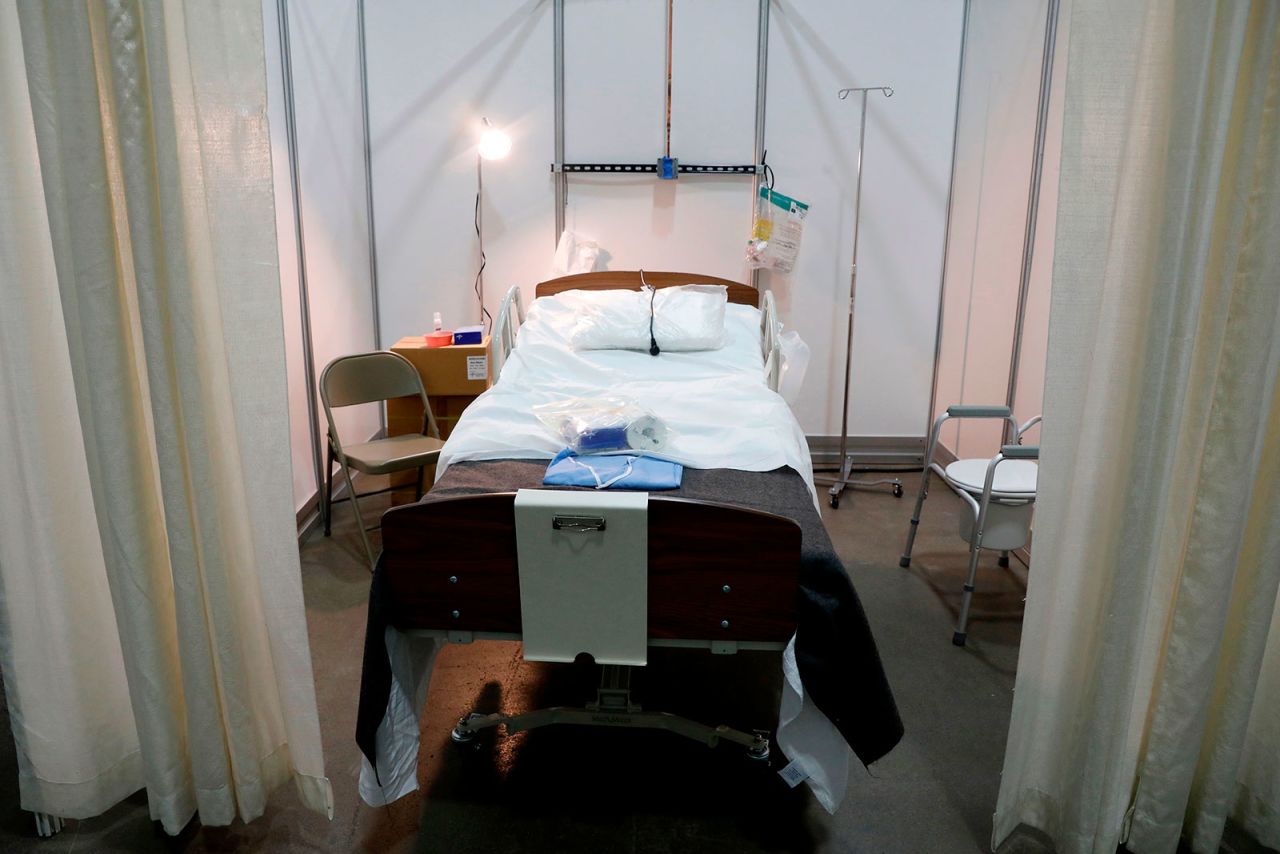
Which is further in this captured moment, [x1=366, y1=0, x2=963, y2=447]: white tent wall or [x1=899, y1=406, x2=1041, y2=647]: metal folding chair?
[x1=366, y1=0, x2=963, y2=447]: white tent wall

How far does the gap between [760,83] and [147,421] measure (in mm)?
3334

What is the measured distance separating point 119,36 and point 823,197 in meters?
3.38

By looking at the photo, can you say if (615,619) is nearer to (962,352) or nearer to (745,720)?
(745,720)

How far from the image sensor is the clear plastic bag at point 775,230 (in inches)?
167

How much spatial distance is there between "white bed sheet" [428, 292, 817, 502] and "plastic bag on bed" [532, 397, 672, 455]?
44 mm

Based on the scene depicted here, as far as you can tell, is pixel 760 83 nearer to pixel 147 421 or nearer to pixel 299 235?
pixel 299 235

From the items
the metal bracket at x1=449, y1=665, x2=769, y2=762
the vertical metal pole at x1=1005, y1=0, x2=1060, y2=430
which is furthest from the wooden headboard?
the metal bracket at x1=449, y1=665, x2=769, y2=762

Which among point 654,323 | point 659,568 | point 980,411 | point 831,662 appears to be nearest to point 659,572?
point 659,568

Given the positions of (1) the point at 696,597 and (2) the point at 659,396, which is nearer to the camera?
(1) the point at 696,597

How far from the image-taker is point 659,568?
190 centimetres

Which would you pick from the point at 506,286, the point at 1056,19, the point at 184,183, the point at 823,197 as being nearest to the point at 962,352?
the point at 823,197

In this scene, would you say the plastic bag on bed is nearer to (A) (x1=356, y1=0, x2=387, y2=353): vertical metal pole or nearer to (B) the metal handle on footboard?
(B) the metal handle on footboard

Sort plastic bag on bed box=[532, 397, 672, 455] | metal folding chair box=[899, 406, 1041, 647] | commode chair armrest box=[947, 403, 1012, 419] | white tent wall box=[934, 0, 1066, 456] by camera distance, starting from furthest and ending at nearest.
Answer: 1. white tent wall box=[934, 0, 1066, 456]
2. commode chair armrest box=[947, 403, 1012, 419]
3. metal folding chair box=[899, 406, 1041, 647]
4. plastic bag on bed box=[532, 397, 672, 455]

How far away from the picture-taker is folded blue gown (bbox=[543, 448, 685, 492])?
228cm
